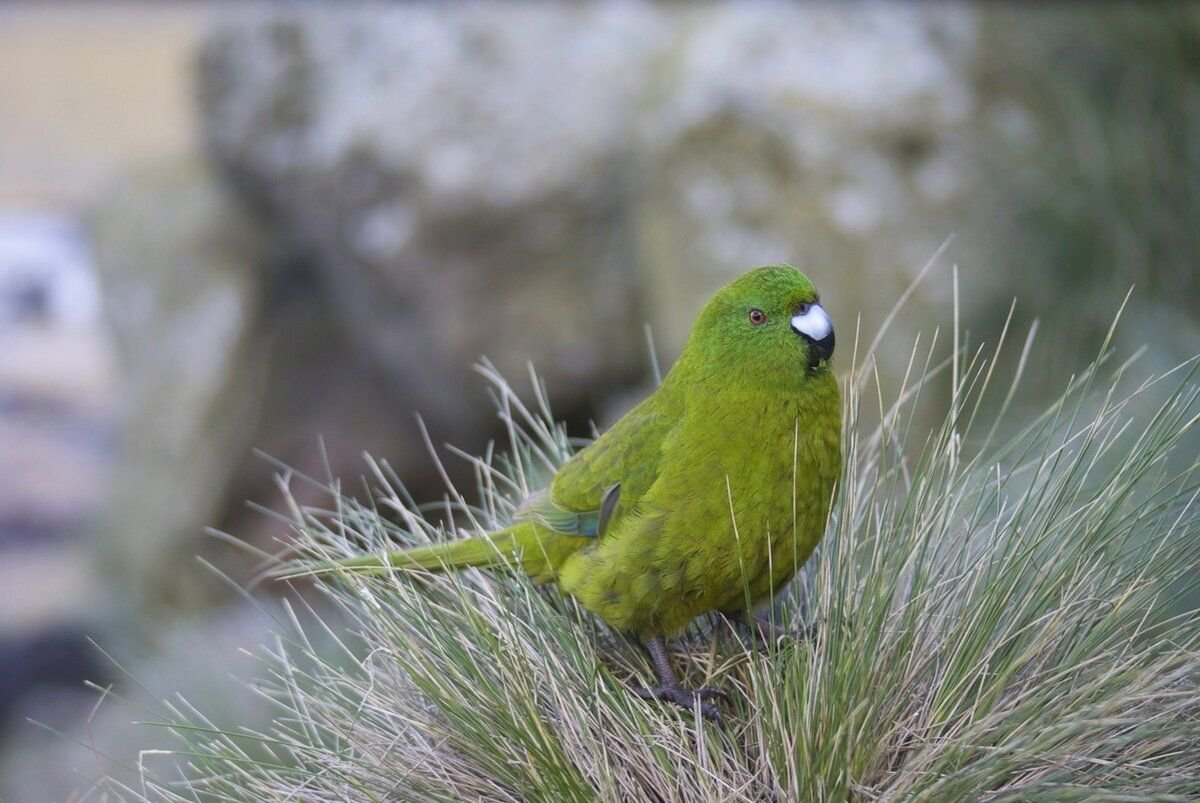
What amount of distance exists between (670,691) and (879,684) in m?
0.40

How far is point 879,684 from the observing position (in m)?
1.77

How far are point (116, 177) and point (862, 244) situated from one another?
255 inches

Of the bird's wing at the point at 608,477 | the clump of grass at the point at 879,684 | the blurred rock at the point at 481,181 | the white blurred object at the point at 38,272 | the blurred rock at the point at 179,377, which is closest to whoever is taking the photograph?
the clump of grass at the point at 879,684

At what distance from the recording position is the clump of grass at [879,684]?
64.1 inches

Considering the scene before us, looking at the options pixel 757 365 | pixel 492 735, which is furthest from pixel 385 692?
pixel 757 365

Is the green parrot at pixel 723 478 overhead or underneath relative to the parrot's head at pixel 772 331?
underneath

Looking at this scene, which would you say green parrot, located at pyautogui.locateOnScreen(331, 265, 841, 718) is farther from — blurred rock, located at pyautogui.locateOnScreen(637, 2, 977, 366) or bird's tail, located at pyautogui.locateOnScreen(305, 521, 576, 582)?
blurred rock, located at pyautogui.locateOnScreen(637, 2, 977, 366)

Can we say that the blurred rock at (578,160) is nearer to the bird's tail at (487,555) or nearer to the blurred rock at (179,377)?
the blurred rock at (179,377)

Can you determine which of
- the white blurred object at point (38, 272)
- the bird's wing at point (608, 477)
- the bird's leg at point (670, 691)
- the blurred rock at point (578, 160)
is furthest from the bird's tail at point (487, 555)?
the white blurred object at point (38, 272)

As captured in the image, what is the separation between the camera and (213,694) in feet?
12.5

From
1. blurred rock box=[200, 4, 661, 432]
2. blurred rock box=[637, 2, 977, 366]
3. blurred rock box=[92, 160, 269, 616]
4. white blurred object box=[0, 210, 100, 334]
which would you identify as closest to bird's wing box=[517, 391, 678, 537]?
blurred rock box=[637, 2, 977, 366]

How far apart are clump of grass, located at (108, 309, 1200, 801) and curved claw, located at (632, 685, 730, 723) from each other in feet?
0.09

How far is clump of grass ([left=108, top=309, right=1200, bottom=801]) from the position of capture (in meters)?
1.63

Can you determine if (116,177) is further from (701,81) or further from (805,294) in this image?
(805,294)
